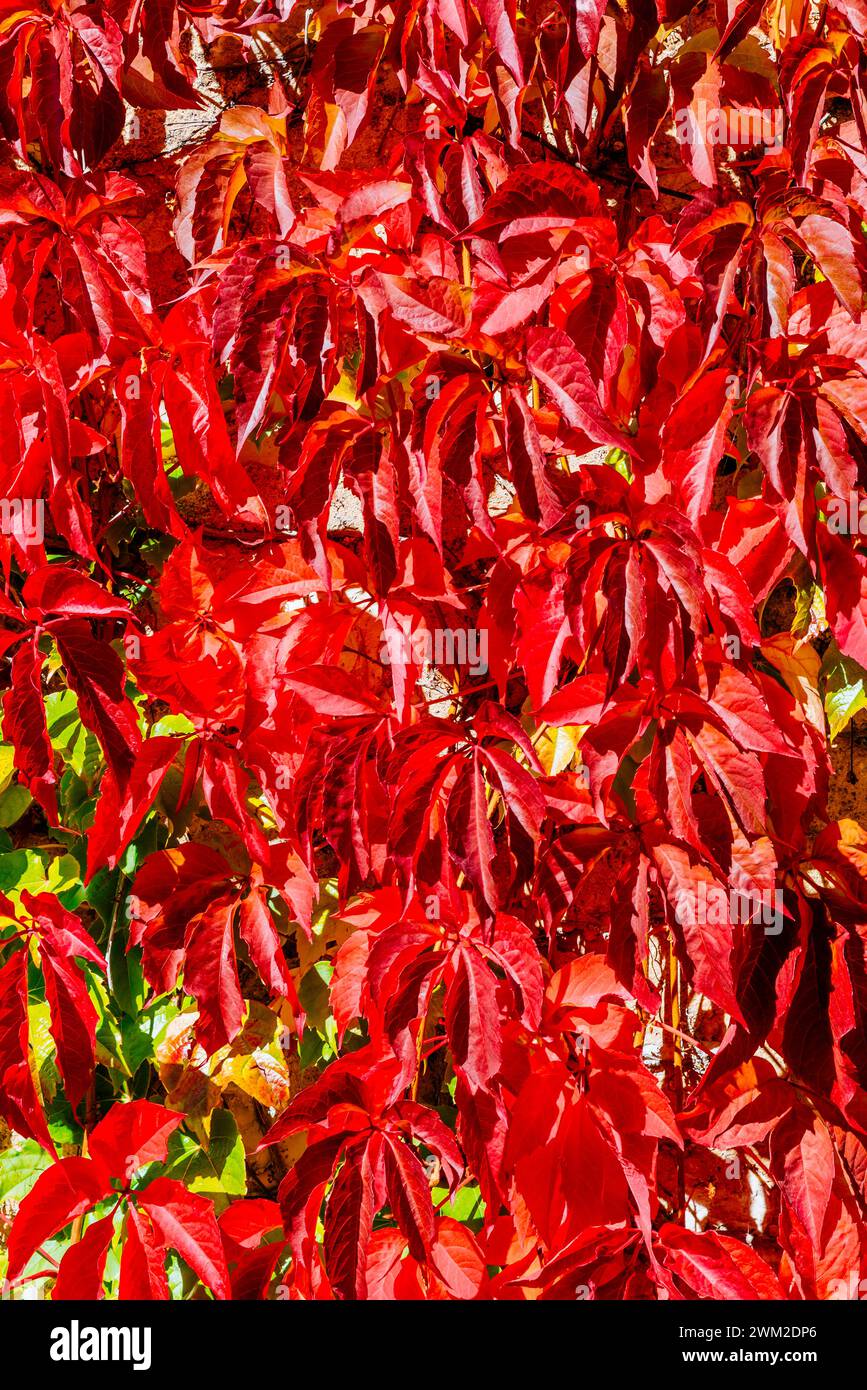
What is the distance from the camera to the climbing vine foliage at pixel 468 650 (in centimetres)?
99

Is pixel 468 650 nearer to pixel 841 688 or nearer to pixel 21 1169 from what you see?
pixel 841 688

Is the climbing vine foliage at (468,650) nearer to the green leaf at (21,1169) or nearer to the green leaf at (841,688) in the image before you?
the green leaf at (841,688)

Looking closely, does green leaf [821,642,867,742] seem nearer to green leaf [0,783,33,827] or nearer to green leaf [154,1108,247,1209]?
green leaf [154,1108,247,1209]

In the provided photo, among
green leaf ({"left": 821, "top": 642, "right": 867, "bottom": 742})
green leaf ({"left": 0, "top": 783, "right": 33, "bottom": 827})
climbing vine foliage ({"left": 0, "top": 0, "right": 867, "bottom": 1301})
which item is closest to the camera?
climbing vine foliage ({"left": 0, "top": 0, "right": 867, "bottom": 1301})

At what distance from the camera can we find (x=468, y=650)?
1.19 meters

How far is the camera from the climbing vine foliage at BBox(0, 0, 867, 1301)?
0.99 meters

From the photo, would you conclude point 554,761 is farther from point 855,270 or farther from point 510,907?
point 855,270

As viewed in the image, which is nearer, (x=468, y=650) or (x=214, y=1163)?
(x=468, y=650)

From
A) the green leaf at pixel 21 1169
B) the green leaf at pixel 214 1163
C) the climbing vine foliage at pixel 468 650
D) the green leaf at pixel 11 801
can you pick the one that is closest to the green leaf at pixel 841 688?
the climbing vine foliage at pixel 468 650

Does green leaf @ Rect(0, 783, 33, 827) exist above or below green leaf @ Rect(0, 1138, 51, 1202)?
above

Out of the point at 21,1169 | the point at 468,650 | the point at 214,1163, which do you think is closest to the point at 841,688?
the point at 468,650

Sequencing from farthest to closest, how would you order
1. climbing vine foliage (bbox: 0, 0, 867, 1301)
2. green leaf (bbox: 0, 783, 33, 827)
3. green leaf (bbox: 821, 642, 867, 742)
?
green leaf (bbox: 0, 783, 33, 827) < green leaf (bbox: 821, 642, 867, 742) < climbing vine foliage (bbox: 0, 0, 867, 1301)

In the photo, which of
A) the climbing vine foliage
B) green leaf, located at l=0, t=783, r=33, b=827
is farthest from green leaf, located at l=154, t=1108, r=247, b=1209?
green leaf, located at l=0, t=783, r=33, b=827
